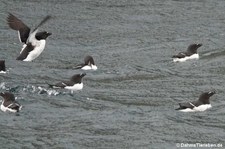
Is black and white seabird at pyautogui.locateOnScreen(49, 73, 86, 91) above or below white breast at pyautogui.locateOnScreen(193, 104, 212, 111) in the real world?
above

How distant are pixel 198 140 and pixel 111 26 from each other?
12.0 metres

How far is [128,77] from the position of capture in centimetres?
2117

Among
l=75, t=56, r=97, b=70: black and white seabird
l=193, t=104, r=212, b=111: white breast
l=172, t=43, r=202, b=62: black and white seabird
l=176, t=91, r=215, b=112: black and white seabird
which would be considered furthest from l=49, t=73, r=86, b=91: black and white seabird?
l=172, t=43, r=202, b=62: black and white seabird

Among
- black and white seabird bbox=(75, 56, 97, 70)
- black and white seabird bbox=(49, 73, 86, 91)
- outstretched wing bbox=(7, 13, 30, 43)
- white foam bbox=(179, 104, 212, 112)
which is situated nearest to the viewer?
white foam bbox=(179, 104, 212, 112)

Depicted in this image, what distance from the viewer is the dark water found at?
16062 mm

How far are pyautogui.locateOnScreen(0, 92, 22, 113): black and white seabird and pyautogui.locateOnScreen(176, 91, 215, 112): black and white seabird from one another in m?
3.35

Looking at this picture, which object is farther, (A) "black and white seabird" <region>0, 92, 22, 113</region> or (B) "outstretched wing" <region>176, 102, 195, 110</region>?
(B) "outstretched wing" <region>176, 102, 195, 110</region>

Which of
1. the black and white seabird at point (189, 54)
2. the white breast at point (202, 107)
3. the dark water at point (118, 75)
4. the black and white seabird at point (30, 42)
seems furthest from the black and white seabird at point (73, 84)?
the black and white seabird at point (189, 54)

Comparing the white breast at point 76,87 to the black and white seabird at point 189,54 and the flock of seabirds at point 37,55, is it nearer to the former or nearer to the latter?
the flock of seabirds at point 37,55

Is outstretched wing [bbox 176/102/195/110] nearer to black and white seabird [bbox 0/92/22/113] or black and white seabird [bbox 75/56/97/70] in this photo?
black and white seabird [bbox 0/92/22/113]

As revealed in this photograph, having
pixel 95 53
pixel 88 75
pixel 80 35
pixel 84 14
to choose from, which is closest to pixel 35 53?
pixel 88 75

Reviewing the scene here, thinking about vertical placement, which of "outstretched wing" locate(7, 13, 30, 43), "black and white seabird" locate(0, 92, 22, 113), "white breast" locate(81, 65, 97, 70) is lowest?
"black and white seabird" locate(0, 92, 22, 113)

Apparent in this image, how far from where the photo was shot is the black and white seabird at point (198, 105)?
687 inches

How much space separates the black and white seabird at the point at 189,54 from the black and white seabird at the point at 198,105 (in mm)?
4864
